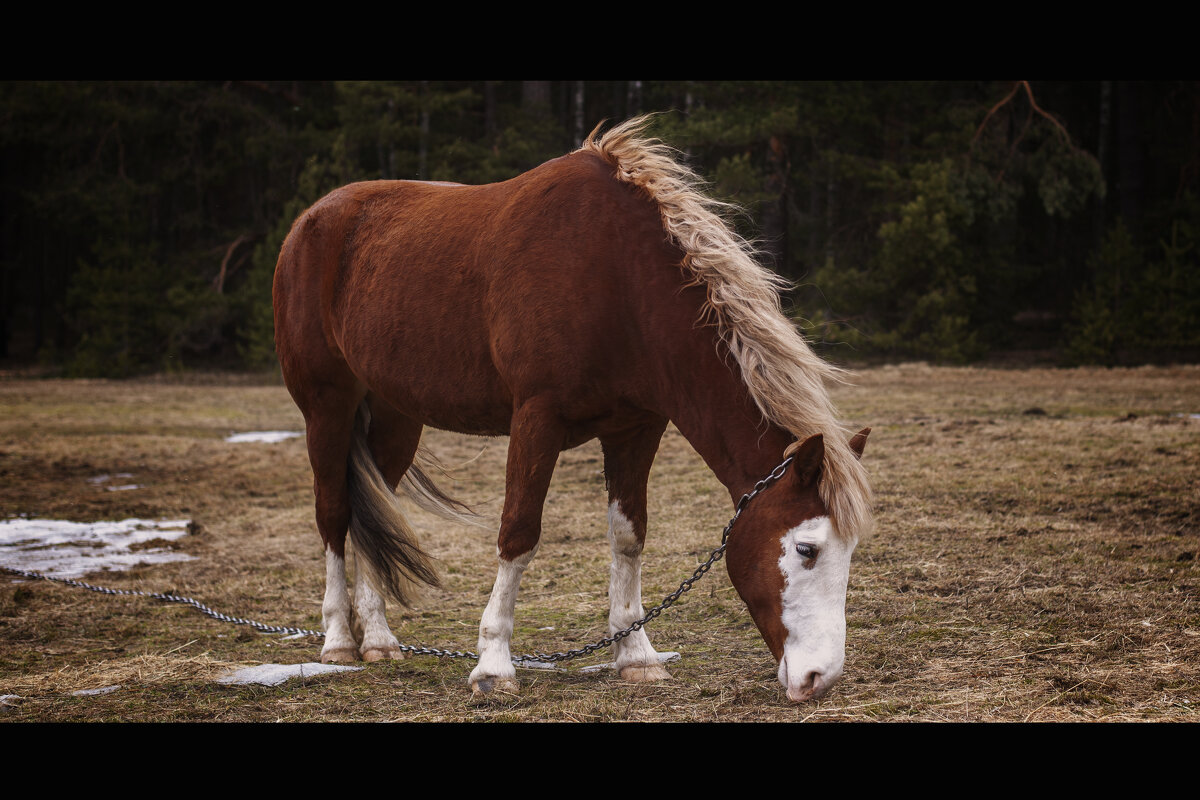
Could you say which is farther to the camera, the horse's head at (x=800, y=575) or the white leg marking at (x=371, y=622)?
the white leg marking at (x=371, y=622)

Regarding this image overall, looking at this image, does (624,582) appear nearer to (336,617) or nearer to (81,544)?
(336,617)

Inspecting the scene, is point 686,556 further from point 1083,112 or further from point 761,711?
point 1083,112

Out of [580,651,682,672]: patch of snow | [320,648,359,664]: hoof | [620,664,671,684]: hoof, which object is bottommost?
[320,648,359,664]: hoof

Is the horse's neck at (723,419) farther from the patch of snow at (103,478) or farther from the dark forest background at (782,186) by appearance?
the dark forest background at (782,186)

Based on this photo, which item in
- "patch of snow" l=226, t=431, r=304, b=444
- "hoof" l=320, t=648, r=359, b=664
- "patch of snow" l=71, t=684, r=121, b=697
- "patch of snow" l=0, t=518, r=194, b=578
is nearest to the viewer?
"patch of snow" l=71, t=684, r=121, b=697

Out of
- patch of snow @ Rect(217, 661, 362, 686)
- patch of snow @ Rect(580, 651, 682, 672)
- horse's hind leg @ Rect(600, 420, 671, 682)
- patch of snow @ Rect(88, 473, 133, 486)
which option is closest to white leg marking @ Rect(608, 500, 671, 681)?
horse's hind leg @ Rect(600, 420, 671, 682)

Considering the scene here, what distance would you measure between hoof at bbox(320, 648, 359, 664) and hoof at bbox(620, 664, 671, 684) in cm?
128

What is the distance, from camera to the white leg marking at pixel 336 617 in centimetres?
418

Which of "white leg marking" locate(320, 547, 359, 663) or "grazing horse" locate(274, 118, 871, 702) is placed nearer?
"grazing horse" locate(274, 118, 871, 702)

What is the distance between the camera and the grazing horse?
301cm

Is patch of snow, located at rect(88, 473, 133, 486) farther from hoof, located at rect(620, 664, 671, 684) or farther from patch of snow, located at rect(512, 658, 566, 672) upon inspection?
hoof, located at rect(620, 664, 671, 684)

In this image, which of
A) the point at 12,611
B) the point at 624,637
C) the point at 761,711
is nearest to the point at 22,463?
the point at 12,611

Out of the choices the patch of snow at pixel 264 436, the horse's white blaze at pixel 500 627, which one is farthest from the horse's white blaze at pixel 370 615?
the patch of snow at pixel 264 436

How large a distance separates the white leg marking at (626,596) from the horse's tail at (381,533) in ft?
3.75
